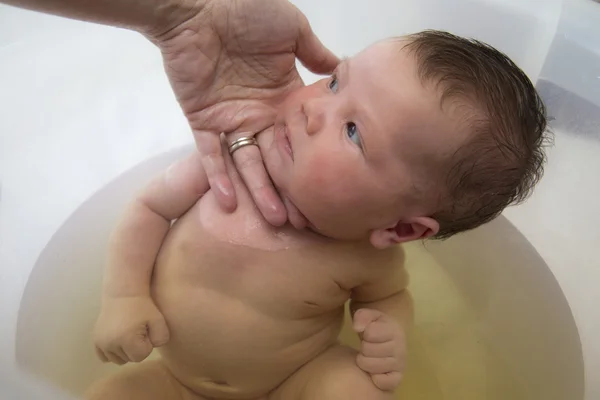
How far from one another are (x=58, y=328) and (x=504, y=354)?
73 cm

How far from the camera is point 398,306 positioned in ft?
2.72

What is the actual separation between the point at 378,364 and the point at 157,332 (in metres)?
0.28

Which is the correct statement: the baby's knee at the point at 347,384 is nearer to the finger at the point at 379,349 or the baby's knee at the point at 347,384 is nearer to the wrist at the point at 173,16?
the finger at the point at 379,349

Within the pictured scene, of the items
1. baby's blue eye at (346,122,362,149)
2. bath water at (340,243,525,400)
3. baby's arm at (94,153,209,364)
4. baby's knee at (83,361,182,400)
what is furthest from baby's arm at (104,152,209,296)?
bath water at (340,243,525,400)

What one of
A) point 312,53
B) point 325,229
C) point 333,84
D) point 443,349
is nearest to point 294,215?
point 325,229

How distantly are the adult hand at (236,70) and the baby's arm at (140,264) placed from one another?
5 centimetres

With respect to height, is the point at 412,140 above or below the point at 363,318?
above

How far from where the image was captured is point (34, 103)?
983 mm

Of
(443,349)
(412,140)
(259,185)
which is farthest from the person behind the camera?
(443,349)

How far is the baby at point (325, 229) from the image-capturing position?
628 mm

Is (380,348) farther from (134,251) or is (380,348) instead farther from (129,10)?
(129,10)

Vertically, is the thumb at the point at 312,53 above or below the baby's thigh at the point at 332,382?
above

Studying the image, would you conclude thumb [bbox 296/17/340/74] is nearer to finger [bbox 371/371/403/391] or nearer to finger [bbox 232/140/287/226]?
finger [bbox 232/140/287/226]

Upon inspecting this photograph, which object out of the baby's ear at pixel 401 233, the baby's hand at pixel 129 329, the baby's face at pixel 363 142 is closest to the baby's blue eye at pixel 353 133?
the baby's face at pixel 363 142
